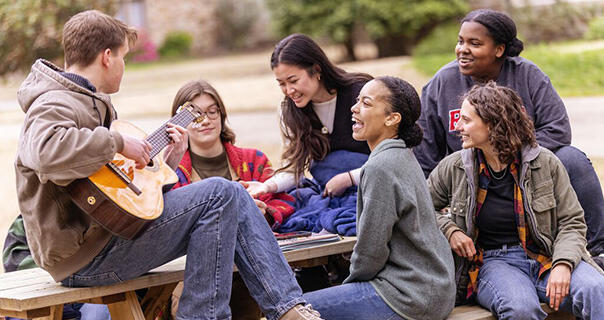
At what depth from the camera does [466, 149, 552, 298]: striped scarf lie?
3516 mm

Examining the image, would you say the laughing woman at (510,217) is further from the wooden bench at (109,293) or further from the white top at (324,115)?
the white top at (324,115)

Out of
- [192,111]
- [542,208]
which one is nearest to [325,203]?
[192,111]

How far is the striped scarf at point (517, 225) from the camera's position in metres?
3.52

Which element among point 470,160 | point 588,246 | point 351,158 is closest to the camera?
point 470,160

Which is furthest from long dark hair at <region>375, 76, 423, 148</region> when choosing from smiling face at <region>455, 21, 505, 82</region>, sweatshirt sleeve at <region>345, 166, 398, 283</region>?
smiling face at <region>455, 21, 505, 82</region>

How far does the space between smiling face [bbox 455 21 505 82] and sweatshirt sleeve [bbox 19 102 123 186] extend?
2.03 m

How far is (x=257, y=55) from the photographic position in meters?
29.0

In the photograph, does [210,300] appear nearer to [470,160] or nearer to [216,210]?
[216,210]

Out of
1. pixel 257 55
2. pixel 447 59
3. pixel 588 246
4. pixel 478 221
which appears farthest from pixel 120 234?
pixel 257 55

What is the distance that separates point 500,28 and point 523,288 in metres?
1.41

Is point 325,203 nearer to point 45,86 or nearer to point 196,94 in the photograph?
point 196,94

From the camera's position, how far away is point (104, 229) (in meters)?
2.97

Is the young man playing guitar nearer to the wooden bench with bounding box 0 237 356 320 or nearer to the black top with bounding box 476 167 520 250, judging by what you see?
the wooden bench with bounding box 0 237 356 320

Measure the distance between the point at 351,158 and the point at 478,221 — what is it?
86 centimetres
